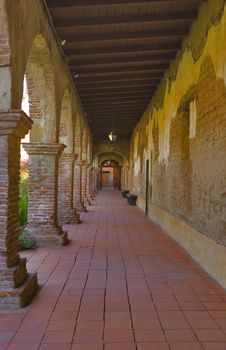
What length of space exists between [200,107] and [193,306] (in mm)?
3324

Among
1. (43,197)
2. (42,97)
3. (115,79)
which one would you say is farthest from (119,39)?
(43,197)

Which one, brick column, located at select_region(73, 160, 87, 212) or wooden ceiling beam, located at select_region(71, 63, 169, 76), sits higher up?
wooden ceiling beam, located at select_region(71, 63, 169, 76)

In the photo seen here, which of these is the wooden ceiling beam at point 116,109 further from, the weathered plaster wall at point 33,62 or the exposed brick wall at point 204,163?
the exposed brick wall at point 204,163

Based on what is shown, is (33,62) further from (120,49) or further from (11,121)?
(11,121)

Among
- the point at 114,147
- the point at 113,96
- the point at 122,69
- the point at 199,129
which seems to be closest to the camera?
the point at 199,129

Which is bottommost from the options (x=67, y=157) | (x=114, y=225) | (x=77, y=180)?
(x=114, y=225)

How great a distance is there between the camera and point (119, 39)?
23.5 feet

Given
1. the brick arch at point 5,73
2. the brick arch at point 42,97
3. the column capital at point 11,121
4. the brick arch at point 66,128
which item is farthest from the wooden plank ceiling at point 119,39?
the column capital at point 11,121

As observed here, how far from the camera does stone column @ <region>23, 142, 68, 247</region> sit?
742 centimetres

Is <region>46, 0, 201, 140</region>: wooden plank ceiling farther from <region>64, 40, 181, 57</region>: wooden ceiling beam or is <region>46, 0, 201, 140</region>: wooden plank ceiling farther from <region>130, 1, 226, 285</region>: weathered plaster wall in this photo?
<region>130, 1, 226, 285</region>: weathered plaster wall

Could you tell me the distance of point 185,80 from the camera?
24.7 ft

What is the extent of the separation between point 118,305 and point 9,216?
150 cm

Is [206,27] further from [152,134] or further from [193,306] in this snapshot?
[152,134]

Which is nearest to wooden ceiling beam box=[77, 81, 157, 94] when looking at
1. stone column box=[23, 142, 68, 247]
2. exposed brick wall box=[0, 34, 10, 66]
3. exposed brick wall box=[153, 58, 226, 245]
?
exposed brick wall box=[153, 58, 226, 245]
